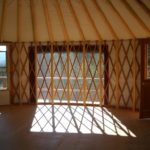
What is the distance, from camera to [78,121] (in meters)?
4.85

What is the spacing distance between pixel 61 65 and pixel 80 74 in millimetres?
530

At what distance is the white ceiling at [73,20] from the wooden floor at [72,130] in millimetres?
1675

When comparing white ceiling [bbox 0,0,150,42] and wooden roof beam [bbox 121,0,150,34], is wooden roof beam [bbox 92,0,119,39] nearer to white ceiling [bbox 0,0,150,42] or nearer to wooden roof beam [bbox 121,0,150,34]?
white ceiling [bbox 0,0,150,42]

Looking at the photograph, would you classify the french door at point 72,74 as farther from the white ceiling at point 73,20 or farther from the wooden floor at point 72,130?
the wooden floor at point 72,130

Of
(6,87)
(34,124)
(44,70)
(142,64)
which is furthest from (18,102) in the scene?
(142,64)

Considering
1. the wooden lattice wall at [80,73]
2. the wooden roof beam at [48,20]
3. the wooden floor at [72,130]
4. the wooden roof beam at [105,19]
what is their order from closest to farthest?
the wooden floor at [72,130], the wooden roof beam at [105,19], the wooden roof beam at [48,20], the wooden lattice wall at [80,73]

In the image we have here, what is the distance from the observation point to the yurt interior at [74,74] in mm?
3969

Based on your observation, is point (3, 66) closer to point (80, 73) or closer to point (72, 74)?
point (72, 74)

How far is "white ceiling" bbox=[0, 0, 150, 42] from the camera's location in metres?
4.24

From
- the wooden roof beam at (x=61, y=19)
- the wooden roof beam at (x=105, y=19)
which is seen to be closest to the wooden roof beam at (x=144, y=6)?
the wooden roof beam at (x=105, y=19)

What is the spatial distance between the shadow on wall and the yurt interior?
16 millimetres

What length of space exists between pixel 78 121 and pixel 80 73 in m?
1.91

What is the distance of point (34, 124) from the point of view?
4.61 m

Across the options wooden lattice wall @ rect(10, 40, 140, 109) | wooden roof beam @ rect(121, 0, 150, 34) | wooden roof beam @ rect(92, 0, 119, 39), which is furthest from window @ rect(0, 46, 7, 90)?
wooden roof beam @ rect(121, 0, 150, 34)
